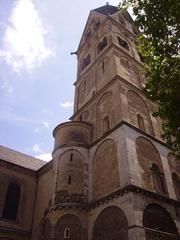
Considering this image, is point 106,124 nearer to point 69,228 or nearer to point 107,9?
point 69,228

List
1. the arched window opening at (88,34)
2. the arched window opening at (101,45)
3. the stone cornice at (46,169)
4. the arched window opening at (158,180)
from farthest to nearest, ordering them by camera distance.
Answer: the arched window opening at (88,34)
the arched window opening at (101,45)
the stone cornice at (46,169)
the arched window opening at (158,180)

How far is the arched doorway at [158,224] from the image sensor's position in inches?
460

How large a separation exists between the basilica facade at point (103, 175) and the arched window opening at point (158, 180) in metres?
0.07

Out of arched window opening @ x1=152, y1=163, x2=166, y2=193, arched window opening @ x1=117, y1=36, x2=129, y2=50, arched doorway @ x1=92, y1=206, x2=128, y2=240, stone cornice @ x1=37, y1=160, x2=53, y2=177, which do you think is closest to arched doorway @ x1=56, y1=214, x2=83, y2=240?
arched doorway @ x1=92, y1=206, x2=128, y2=240

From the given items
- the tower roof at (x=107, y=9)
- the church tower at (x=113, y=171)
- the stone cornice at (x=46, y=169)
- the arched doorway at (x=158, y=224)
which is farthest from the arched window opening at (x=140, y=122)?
the tower roof at (x=107, y=9)

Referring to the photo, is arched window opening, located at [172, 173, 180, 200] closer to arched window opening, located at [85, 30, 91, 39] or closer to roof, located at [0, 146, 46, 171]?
roof, located at [0, 146, 46, 171]

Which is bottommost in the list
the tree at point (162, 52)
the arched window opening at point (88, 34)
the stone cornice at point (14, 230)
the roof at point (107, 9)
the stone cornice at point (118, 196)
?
the stone cornice at point (14, 230)

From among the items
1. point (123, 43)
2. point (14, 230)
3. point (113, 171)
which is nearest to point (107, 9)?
point (123, 43)

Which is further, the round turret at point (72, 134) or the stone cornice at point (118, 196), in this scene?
the round turret at point (72, 134)

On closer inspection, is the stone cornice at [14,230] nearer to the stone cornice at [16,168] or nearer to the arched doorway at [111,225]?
the stone cornice at [16,168]

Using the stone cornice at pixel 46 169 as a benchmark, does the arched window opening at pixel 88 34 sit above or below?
above

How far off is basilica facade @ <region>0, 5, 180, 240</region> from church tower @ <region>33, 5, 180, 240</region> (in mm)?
49

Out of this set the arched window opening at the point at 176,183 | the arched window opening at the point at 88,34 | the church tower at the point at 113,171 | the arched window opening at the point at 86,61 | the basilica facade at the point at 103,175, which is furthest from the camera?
the arched window opening at the point at 88,34

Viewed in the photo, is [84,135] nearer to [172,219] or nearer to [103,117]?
[103,117]
